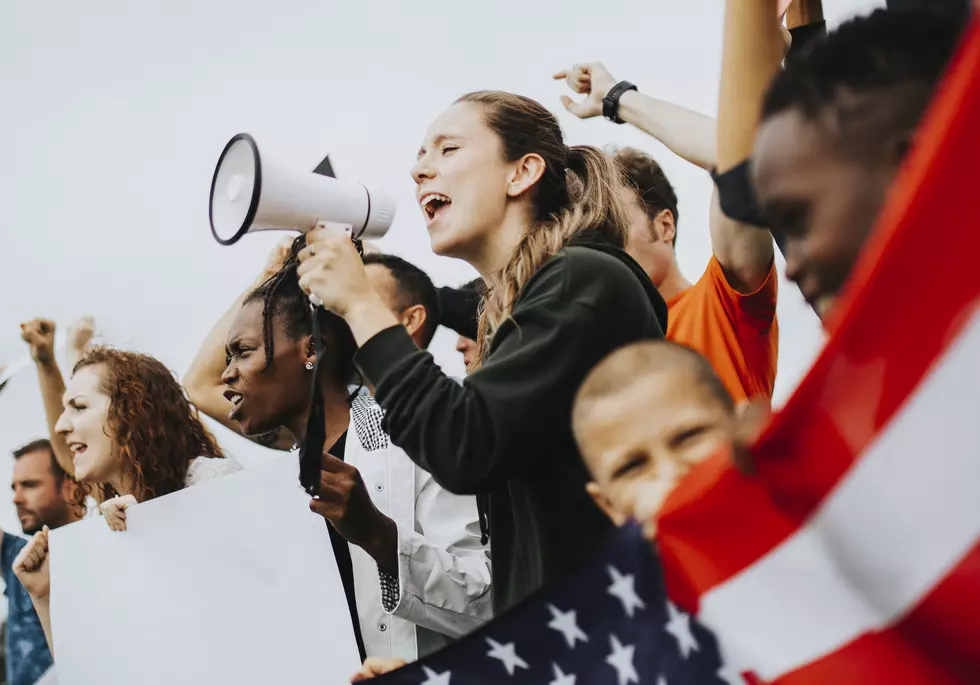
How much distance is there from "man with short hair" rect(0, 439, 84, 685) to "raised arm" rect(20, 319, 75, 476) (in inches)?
7.7

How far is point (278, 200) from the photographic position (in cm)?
159

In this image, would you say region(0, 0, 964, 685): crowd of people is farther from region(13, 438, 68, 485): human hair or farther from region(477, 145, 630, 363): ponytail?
region(13, 438, 68, 485): human hair

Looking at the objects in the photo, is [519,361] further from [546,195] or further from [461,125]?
[461,125]

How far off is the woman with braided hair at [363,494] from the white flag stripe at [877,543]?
79cm

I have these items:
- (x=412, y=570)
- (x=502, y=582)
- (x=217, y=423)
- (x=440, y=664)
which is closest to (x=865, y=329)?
(x=440, y=664)

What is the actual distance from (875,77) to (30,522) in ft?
10.1

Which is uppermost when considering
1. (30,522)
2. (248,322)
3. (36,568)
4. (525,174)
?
(525,174)

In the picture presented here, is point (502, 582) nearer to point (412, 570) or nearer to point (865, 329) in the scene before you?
point (412, 570)

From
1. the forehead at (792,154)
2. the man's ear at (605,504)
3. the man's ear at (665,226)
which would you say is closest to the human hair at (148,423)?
the man's ear at (665,226)

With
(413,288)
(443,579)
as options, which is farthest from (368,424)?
(413,288)

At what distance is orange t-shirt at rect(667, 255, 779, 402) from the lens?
4.95 ft

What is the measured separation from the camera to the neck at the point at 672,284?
205 centimetres

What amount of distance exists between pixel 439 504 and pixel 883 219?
1.33m

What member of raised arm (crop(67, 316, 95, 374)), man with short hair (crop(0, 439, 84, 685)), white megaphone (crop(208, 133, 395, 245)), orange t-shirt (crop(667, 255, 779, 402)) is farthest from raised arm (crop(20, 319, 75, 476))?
orange t-shirt (crop(667, 255, 779, 402))
